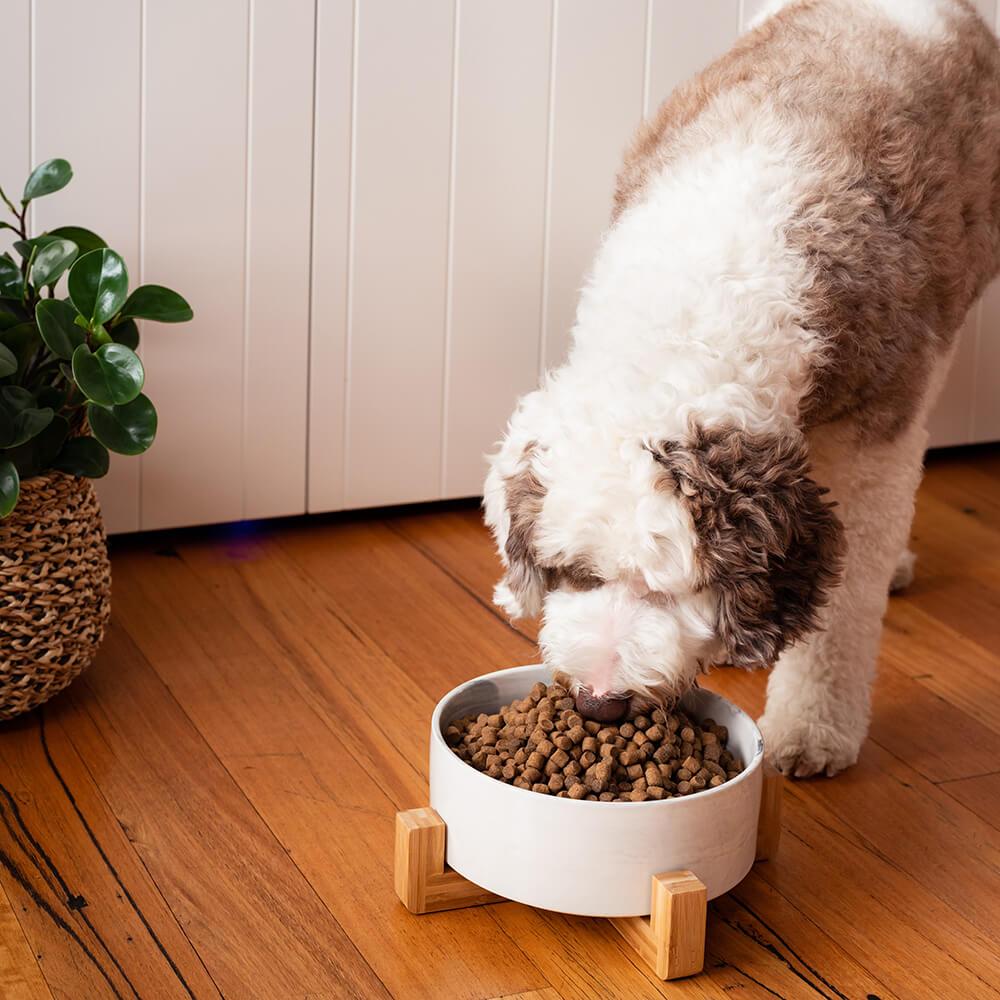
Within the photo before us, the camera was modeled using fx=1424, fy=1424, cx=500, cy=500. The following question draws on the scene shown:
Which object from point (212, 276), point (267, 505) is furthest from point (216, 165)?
point (267, 505)

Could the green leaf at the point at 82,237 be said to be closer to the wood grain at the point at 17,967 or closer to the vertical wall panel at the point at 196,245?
the vertical wall panel at the point at 196,245

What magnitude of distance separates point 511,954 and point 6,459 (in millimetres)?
911

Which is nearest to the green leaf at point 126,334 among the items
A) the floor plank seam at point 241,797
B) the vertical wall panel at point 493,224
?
the floor plank seam at point 241,797

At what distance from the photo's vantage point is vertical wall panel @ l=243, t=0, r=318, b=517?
2451 millimetres

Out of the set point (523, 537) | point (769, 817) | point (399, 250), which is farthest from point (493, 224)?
point (769, 817)

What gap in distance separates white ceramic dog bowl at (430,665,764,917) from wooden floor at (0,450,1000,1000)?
87mm

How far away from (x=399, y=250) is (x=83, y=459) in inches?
33.9

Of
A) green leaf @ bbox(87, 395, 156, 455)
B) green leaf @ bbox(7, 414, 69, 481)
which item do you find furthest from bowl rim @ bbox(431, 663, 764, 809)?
green leaf @ bbox(7, 414, 69, 481)

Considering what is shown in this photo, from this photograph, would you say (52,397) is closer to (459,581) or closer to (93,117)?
(93,117)

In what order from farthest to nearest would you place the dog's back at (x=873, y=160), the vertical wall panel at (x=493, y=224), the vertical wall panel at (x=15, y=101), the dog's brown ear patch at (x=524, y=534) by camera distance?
the vertical wall panel at (x=493, y=224)
the vertical wall panel at (x=15, y=101)
the dog's back at (x=873, y=160)
the dog's brown ear patch at (x=524, y=534)

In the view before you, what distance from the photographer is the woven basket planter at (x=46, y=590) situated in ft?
6.28

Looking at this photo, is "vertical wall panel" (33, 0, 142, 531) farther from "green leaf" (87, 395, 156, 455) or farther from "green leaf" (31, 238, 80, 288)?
"green leaf" (87, 395, 156, 455)

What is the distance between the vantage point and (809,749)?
1.94m

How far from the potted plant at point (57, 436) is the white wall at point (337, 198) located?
34 cm
